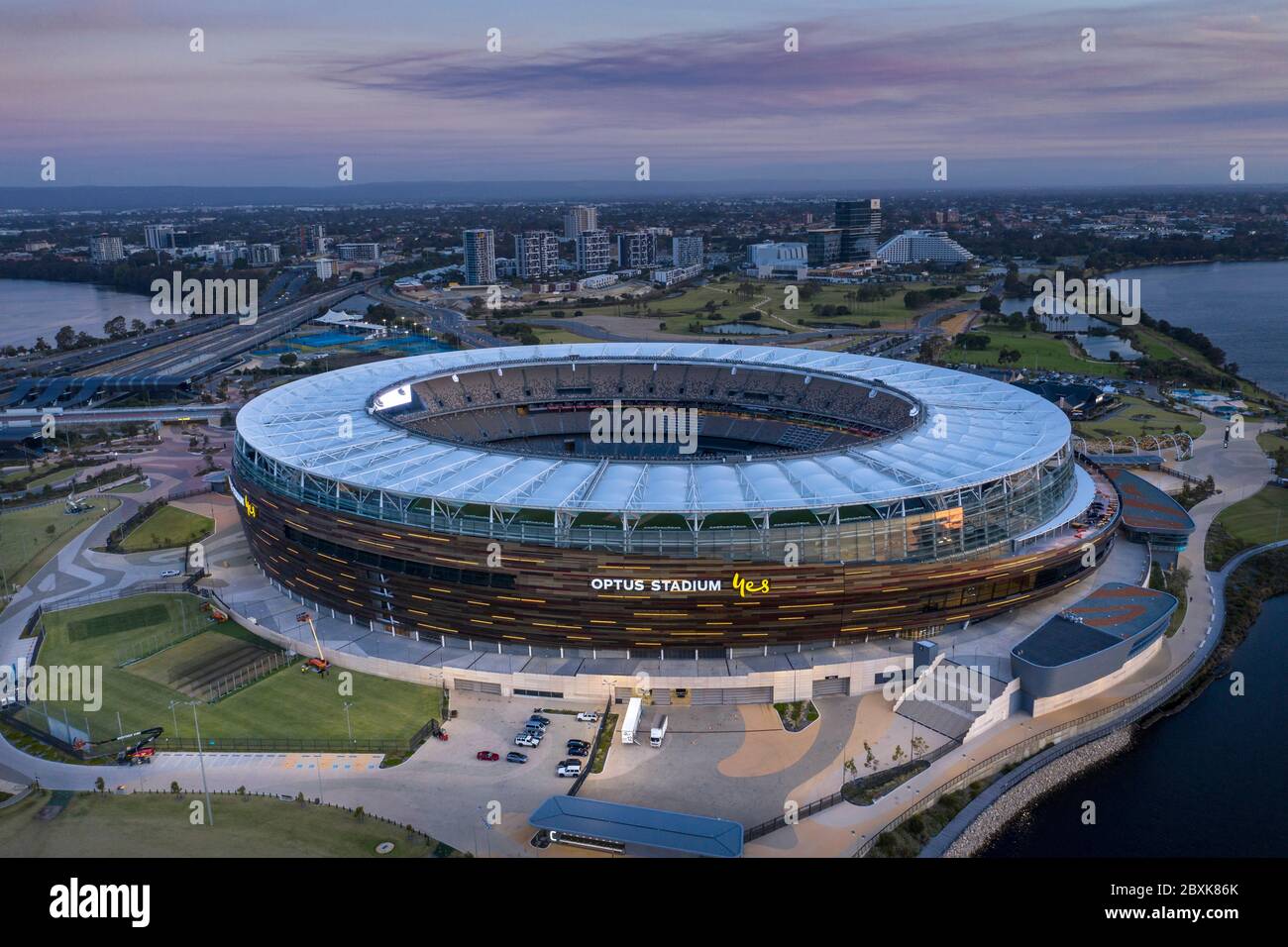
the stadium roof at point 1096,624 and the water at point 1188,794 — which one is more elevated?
the stadium roof at point 1096,624

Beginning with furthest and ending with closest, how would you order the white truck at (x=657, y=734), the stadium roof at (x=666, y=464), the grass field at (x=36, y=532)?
the grass field at (x=36, y=532) → the stadium roof at (x=666, y=464) → the white truck at (x=657, y=734)

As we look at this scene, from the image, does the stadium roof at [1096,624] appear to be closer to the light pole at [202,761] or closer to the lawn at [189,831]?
the lawn at [189,831]

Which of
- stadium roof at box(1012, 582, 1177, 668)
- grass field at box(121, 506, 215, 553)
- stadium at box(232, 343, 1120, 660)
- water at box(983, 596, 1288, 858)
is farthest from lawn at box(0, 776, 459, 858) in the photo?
grass field at box(121, 506, 215, 553)

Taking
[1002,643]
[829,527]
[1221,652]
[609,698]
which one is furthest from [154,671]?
[1221,652]

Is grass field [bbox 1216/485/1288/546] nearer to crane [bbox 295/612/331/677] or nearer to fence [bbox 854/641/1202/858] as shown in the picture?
fence [bbox 854/641/1202/858]

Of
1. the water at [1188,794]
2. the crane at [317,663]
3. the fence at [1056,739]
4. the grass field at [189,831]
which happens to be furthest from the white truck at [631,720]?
the crane at [317,663]

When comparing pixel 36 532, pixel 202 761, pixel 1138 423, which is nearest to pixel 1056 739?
pixel 202 761

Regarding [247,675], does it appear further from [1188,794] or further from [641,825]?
[1188,794]
